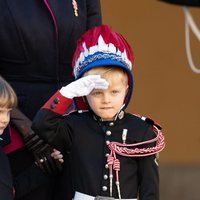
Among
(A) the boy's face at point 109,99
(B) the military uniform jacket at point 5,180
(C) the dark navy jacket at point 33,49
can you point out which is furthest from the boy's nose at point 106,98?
(B) the military uniform jacket at point 5,180

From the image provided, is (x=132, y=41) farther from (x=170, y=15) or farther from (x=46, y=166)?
(x=46, y=166)

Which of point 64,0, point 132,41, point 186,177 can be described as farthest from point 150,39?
point 64,0

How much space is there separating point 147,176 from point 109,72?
17.2 inches

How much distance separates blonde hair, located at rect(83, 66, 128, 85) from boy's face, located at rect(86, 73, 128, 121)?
0.01 metres

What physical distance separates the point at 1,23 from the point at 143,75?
272cm

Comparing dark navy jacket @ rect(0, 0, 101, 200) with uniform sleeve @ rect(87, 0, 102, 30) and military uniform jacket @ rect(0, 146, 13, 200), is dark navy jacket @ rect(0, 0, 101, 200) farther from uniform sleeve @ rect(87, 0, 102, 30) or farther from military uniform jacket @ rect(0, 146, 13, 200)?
military uniform jacket @ rect(0, 146, 13, 200)

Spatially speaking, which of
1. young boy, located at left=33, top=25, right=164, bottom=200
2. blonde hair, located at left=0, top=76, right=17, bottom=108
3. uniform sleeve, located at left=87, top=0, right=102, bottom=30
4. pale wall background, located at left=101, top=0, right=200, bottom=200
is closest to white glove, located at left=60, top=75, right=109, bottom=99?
young boy, located at left=33, top=25, right=164, bottom=200

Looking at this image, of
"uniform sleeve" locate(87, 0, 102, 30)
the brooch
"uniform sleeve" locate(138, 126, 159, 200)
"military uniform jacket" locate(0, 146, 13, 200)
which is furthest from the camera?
"uniform sleeve" locate(87, 0, 102, 30)

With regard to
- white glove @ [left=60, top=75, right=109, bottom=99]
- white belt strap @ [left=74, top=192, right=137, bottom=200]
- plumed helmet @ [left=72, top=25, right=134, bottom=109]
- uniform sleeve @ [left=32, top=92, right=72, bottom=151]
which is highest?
plumed helmet @ [left=72, top=25, right=134, bottom=109]

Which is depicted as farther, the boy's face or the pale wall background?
the pale wall background

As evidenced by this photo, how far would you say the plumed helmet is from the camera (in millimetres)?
3904

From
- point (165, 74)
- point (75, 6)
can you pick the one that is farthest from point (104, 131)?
point (165, 74)

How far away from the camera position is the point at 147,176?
155 inches

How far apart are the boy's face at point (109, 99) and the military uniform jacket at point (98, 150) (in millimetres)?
73
